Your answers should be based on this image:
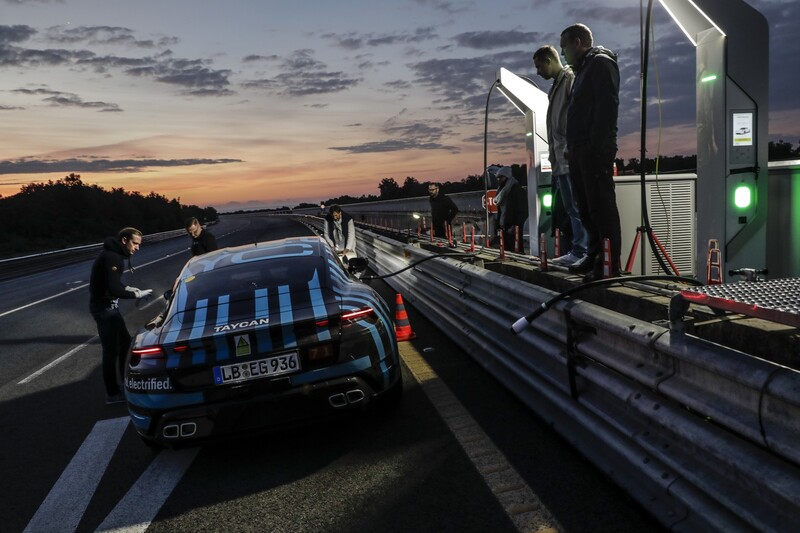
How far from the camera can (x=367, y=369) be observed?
4.20m

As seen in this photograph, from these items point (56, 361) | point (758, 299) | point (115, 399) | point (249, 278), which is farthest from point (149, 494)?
point (56, 361)

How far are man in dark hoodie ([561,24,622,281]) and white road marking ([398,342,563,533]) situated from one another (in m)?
1.87

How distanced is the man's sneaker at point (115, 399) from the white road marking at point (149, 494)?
5.33 ft

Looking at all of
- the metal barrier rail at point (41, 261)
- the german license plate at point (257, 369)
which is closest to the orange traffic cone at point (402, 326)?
the german license plate at point (257, 369)

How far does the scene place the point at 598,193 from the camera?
18.2 ft

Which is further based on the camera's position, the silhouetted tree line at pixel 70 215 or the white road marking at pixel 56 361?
the silhouetted tree line at pixel 70 215

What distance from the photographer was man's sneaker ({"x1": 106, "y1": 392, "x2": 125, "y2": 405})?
225 inches

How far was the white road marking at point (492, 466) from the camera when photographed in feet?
9.70

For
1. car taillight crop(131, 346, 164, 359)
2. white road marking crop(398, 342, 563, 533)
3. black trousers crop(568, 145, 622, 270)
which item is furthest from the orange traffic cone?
car taillight crop(131, 346, 164, 359)

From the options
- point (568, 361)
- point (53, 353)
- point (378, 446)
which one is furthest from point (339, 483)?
point (53, 353)

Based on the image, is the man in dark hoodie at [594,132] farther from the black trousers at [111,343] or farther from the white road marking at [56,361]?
the white road marking at [56,361]

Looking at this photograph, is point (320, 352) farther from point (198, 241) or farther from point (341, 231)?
point (341, 231)

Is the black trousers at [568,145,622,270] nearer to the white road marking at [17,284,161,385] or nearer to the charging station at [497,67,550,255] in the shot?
the charging station at [497,67,550,255]

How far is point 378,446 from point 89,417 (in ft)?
9.42
